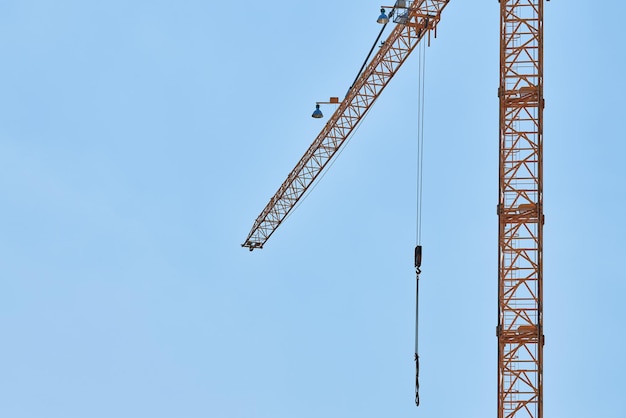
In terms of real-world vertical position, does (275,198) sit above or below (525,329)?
above

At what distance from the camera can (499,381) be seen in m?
59.8

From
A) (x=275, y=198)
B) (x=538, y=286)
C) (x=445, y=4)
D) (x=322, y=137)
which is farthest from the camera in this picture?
(x=275, y=198)

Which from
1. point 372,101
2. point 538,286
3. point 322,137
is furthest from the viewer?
point 322,137

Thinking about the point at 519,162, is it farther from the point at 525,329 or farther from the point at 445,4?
the point at 445,4

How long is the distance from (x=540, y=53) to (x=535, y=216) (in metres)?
8.49

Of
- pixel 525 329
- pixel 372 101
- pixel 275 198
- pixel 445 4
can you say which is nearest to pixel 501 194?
pixel 525 329

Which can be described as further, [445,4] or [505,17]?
[445,4]

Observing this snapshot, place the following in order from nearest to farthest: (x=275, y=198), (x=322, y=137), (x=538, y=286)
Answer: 1. (x=538, y=286)
2. (x=322, y=137)
3. (x=275, y=198)

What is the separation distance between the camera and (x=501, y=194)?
59.6 metres

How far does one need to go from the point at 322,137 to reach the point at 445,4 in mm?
23755

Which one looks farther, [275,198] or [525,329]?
[275,198]

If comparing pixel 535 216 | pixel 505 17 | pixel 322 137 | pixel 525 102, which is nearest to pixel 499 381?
pixel 535 216

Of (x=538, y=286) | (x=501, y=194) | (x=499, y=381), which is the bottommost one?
(x=499, y=381)

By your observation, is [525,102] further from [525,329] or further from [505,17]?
[525,329]
